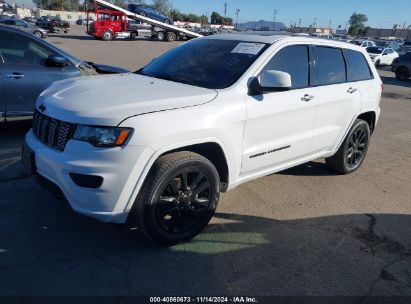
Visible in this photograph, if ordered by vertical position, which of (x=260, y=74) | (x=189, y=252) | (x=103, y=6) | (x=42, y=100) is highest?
(x=103, y=6)

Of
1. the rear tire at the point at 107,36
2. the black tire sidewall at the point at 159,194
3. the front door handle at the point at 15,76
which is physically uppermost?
the rear tire at the point at 107,36

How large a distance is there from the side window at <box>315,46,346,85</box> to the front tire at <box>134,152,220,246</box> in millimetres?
1912

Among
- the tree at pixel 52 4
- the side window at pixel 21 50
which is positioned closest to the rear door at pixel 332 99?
the side window at pixel 21 50

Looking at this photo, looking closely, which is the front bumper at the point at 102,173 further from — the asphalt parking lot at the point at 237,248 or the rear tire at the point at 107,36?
the rear tire at the point at 107,36

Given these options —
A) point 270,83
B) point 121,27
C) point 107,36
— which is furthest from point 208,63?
point 121,27

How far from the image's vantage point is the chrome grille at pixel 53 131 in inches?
118

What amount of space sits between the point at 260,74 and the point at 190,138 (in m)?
1.06

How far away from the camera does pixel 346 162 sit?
535 centimetres

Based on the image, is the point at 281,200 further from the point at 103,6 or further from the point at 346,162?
the point at 103,6

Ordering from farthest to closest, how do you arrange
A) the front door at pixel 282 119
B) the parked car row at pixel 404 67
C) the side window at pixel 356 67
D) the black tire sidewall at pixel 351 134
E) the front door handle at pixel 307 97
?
the parked car row at pixel 404 67 → the black tire sidewall at pixel 351 134 → the side window at pixel 356 67 → the front door handle at pixel 307 97 → the front door at pixel 282 119

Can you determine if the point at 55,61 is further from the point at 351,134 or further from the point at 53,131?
the point at 351,134

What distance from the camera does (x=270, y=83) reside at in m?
3.60

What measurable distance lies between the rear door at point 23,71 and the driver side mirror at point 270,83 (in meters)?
3.48

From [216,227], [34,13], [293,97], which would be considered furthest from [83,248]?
[34,13]
